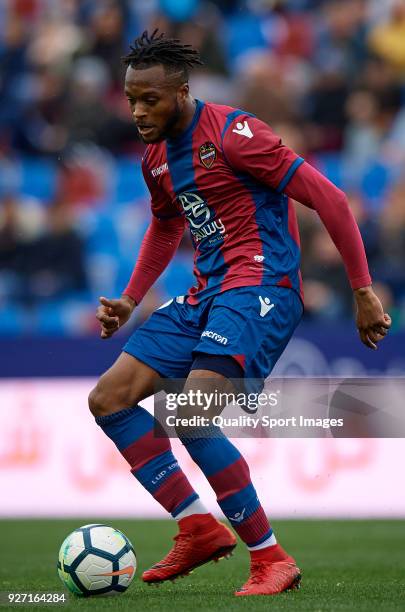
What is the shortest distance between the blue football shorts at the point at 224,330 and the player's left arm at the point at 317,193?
364 mm

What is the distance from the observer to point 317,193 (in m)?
4.65

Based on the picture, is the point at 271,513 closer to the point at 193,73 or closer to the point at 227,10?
the point at 193,73

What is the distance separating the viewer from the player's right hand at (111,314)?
514 cm

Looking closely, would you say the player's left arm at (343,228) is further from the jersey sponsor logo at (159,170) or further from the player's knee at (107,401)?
the player's knee at (107,401)

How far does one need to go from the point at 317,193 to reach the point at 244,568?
7.85 feet

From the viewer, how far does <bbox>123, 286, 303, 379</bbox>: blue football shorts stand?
15.4 ft

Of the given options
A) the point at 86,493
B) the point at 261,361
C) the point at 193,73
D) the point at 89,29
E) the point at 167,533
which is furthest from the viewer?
the point at 89,29

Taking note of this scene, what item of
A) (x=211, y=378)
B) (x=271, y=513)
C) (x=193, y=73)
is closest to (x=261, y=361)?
(x=211, y=378)

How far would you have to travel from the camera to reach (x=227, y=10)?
14.0 metres

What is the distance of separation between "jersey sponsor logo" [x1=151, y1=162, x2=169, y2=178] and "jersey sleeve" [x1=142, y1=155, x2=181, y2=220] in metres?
0.04

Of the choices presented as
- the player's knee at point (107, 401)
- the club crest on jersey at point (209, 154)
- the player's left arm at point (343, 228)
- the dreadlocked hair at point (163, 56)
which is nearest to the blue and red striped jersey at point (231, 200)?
the club crest on jersey at point (209, 154)

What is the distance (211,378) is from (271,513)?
476cm

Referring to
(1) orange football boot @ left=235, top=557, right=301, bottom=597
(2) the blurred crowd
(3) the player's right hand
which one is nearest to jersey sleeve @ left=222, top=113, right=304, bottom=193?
(3) the player's right hand

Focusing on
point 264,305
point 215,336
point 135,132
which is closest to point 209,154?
point 264,305
